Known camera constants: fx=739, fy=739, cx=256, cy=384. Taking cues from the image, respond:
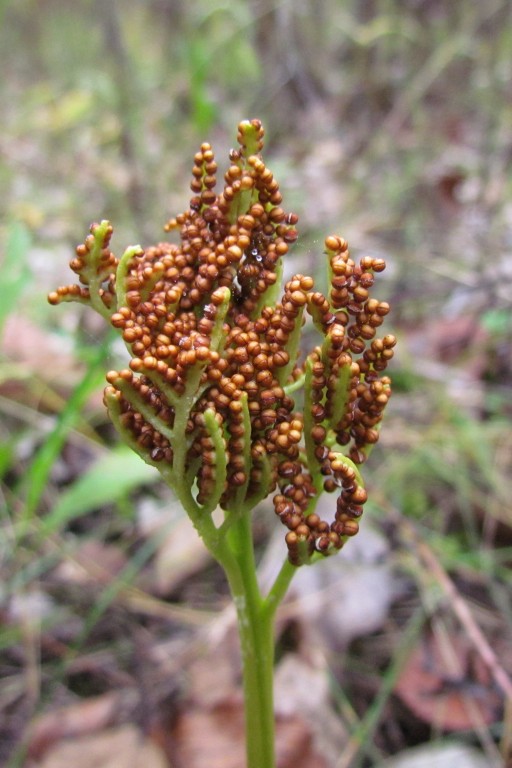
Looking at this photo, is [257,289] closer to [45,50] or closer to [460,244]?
[460,244]

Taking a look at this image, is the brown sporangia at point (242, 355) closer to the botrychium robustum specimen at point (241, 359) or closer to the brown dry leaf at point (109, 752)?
the botrychium robustum specimen at point (241, 359)

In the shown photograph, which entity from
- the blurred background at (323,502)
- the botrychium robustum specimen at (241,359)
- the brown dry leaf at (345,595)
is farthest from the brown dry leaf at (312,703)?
the botrychium robustum specimen at (241,359)

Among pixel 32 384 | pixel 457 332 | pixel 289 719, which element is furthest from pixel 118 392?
pixel 457 332

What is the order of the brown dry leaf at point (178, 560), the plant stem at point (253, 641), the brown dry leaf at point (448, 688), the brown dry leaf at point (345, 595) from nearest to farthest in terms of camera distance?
the plant stem at point (253, 641)
the brown dry leaf at point (448, 688)
the brown dry leaf at point (345, 595)
the brown dry leaf at point (178, 560)

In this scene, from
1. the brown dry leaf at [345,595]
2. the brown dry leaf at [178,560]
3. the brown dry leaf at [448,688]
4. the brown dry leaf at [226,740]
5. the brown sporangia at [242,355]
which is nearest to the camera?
the brown sporangia at [242,355]

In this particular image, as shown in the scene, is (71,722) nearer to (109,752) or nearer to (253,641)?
(109,752)

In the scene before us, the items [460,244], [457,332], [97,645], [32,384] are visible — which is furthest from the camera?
[460,244]

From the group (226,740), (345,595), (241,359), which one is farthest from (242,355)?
(345,595)
